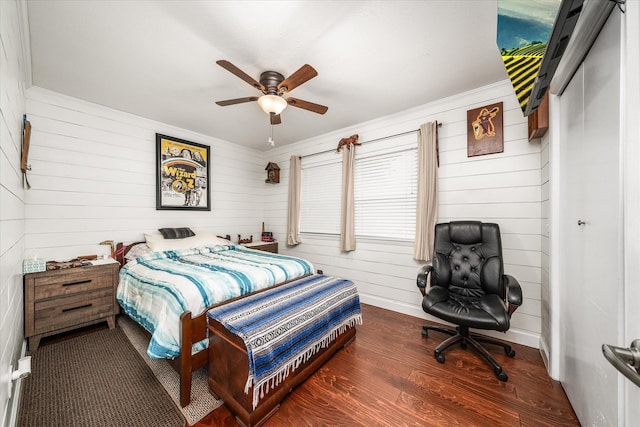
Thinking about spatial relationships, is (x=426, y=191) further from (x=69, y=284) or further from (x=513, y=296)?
(x=69, y=284)

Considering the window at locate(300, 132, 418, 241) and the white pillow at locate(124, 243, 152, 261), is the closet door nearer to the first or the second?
the window at locate(300, 132, 418, 241)

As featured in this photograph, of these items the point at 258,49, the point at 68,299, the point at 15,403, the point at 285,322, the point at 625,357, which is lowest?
the point at 15,403

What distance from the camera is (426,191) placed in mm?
2744

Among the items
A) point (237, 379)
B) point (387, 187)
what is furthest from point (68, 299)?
point (387, 187)

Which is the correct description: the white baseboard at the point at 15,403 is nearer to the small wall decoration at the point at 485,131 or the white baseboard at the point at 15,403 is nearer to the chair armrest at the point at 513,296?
the chair armrest at the point at 513,296

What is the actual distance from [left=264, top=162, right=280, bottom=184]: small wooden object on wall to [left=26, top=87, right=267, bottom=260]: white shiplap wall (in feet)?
4.15

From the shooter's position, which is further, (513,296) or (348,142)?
(348,142)

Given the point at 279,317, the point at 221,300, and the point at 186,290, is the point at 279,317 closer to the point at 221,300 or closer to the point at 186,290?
the point at 221,300

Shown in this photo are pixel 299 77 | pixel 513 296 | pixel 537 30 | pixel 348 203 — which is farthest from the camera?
pixel 348 203

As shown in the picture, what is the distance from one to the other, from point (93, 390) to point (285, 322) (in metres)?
1.47

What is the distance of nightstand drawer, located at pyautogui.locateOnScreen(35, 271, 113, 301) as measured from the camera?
2164 millimetres

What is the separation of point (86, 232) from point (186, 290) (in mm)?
2099

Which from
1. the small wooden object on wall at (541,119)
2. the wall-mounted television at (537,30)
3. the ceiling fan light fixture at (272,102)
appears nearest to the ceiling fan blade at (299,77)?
the ceiling fan light fixture at (272,102)

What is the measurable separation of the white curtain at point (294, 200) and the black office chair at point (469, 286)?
92.0 inches
